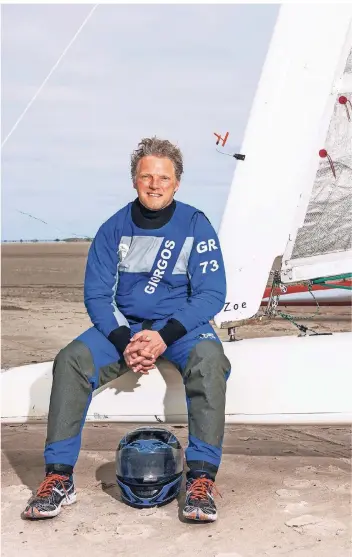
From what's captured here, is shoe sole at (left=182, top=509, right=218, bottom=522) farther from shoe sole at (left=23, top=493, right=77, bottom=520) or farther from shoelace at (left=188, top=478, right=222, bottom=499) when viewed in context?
shoe sole at (left=23, top=493, right=77, bottom=520)

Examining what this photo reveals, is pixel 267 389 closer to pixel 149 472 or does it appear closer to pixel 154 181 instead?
pixel 149 472

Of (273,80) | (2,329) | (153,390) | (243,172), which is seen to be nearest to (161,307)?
(153,390)

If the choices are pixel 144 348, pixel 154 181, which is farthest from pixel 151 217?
pixel 144 348

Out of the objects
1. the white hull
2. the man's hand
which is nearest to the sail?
the white hull

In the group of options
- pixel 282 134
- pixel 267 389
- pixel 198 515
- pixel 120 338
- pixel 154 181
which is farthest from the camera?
pixel 282 134

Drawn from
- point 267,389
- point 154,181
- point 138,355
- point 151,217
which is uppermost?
point 154,181

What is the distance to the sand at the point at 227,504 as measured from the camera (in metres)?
2.19

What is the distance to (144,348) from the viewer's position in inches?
97.0

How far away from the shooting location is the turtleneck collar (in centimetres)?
268

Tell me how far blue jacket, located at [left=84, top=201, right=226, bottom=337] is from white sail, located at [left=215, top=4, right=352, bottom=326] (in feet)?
1.40

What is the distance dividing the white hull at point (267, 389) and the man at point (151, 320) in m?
0.24

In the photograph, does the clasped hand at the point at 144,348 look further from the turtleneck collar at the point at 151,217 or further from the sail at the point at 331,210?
the sail at the point at 331,210

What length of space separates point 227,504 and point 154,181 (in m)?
1.14

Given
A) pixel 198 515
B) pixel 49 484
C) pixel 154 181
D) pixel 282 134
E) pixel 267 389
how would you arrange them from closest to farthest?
pixel 198 515
pixel 49 484
pixel 154 181
pixel 267 389
pixel 282 134
